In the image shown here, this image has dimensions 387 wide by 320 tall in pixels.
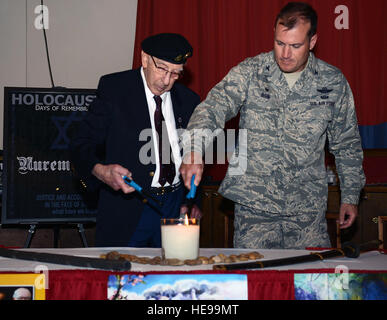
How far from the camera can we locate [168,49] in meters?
1.99

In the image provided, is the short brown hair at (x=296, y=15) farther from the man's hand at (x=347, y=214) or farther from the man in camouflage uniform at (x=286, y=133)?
the man's hand at (x=347, y=214)

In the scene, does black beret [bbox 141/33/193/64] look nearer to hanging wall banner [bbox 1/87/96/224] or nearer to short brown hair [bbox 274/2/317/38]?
short brown hair [bbox 274/2/317/38]

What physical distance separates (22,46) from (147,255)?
2852 mm

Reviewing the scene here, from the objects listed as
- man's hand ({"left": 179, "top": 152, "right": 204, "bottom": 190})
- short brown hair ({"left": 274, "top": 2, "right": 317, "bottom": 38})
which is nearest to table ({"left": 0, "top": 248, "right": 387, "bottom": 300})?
man's hand ({"left": 179, "top": 152, "right": 204, "bottom": 190})

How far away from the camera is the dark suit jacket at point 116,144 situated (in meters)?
1.95

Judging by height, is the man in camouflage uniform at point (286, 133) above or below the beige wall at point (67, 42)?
below

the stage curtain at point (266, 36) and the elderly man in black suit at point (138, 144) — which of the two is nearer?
the elderly man in black suit at point (138, 144)

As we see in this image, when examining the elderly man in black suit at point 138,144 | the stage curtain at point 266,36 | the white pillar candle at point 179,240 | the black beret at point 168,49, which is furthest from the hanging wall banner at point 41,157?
the white pillar candle at point 179,240

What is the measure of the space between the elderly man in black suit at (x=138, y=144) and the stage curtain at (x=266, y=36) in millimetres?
1261

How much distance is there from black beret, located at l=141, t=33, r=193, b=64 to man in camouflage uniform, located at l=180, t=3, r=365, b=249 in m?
0.23

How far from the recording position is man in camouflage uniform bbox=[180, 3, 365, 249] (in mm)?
1806

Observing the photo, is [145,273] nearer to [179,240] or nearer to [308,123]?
[179,240]

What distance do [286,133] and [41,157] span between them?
1.90 metres
